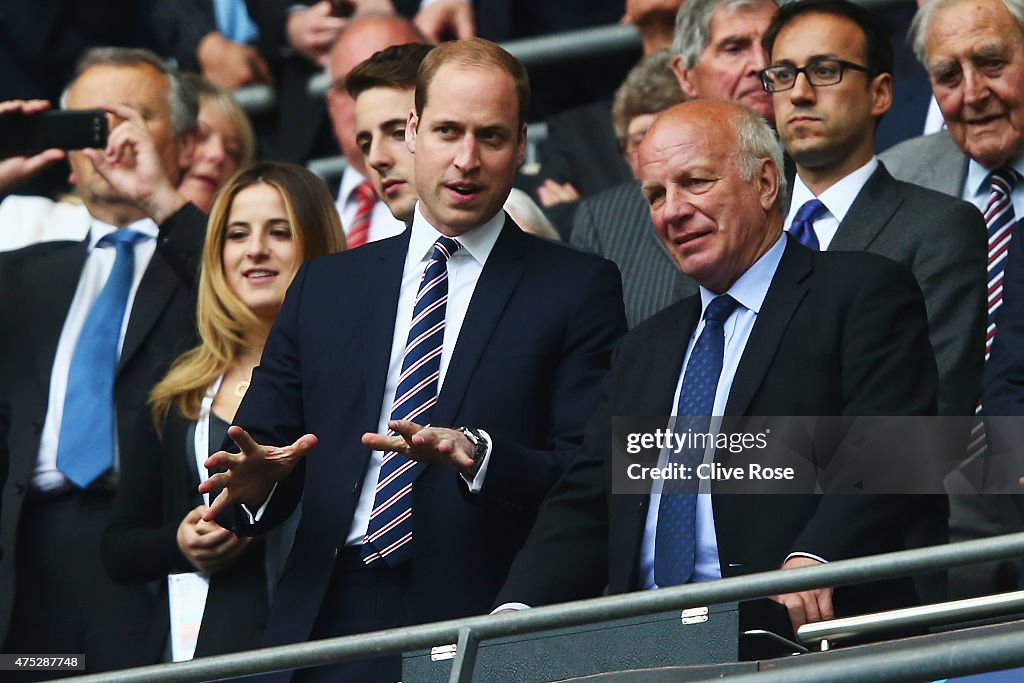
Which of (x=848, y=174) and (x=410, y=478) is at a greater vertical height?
(x=848, y=174)

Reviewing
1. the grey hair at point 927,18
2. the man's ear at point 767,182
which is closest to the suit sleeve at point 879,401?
the man's ear at point 767,182

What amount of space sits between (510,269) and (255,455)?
2.74 ft

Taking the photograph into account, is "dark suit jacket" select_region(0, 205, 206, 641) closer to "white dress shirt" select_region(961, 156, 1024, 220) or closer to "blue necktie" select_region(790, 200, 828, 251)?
"blue necktie" select_region(790, 200, 828, 251)

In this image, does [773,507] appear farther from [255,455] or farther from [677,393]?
[255,455]

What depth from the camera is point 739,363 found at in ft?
15.4

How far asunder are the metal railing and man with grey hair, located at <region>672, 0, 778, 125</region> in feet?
10.5

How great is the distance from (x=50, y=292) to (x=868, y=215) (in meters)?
2.69

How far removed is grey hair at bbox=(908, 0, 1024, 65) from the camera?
6.07 meters

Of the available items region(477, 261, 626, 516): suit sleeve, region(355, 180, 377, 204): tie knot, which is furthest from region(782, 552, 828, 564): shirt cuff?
region(355, 180, 377, 204): tie knot

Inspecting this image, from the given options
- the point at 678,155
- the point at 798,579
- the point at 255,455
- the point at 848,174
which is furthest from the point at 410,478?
the point at 848,174

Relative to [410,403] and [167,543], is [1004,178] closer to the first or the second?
[410,403]

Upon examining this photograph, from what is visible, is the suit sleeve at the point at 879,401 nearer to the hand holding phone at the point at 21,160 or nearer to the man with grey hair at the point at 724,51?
the man with grey hair at the point at 724,51

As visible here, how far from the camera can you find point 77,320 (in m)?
6.47

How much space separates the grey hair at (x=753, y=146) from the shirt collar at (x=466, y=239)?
66 centimetres
